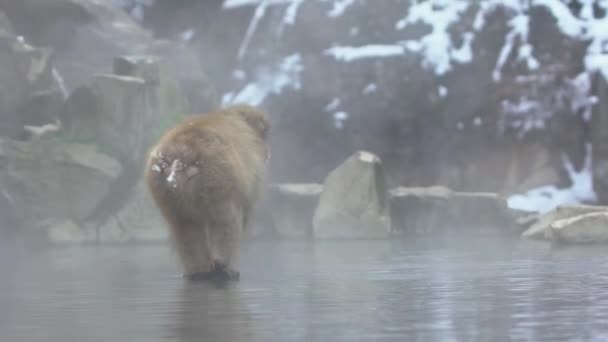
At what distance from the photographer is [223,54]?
2875cm

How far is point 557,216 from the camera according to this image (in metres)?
17.0

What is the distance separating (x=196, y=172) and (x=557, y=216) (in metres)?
8.81

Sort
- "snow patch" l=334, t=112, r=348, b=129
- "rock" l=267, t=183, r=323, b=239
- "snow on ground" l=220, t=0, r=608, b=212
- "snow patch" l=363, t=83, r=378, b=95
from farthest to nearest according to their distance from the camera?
"snow patch" l=363, t=83, r=378, b=95 < "snow patch" l=334, t=112, r=348, b=129 < "snow on ground" l=220, t=0, r=608, b=212 < "rock" l=267, t=183, r=323, b=239

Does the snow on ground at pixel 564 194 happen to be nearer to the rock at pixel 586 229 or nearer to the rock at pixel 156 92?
the rock at pixel 156 92

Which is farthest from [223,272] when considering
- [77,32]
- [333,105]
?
[333,105]

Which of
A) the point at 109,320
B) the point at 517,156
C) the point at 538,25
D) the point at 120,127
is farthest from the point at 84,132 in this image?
the point at 109,320

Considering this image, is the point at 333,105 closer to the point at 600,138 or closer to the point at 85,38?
the point at 85,38

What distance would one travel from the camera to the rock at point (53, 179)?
740 inches

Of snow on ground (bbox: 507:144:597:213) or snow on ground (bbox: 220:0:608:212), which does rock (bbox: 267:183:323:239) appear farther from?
snow on ground (bbox: 220:0:608:212)

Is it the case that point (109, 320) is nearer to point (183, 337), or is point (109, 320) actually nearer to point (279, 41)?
point (183, 337)

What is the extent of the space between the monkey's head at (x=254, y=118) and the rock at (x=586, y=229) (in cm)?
545

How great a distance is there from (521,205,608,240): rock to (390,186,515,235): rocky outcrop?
1.86 meters

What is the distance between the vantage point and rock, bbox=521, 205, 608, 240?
16453 mm

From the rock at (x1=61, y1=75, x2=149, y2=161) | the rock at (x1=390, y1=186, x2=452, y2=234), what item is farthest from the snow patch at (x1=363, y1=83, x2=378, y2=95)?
the rock at (x1=61, y1=75, x2=149, y2=161)
